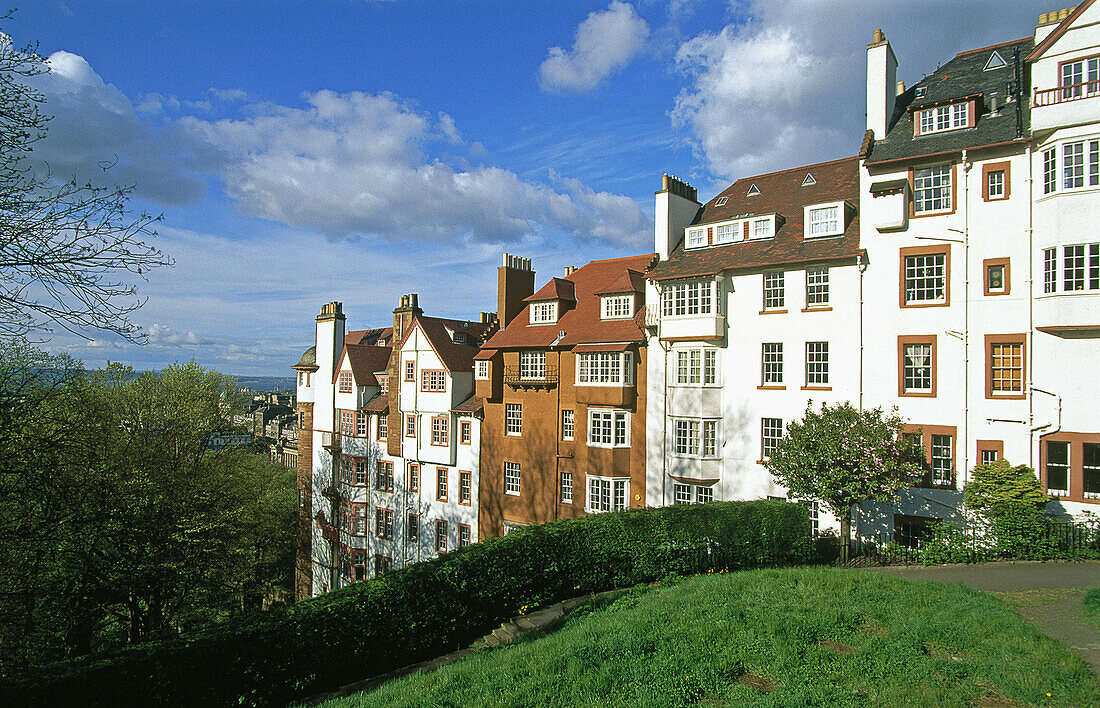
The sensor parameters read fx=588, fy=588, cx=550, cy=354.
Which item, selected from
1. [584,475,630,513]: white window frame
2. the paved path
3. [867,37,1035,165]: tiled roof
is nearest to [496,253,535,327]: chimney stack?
[584,475,630,513]: white window frame

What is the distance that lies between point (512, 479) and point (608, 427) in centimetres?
710

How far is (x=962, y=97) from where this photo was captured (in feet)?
76.5

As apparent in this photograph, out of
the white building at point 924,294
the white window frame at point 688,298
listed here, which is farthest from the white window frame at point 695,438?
the white window frame at point 688,298

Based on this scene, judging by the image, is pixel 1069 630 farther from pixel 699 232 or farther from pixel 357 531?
pixel 357 531

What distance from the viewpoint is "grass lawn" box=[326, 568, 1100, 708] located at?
840 cm

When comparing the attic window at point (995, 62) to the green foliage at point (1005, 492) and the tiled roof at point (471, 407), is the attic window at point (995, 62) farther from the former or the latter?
the tiled roof at point (471, 407)

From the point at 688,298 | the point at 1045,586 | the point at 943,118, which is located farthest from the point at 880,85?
the point at 1045,586

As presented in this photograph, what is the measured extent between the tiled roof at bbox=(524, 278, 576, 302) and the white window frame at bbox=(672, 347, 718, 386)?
8.62 metres

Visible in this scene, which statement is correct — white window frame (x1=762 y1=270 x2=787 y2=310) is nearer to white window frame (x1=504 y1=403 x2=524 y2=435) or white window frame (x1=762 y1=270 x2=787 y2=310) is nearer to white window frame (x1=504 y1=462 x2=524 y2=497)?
Result: white window frame (x1=504 y1=403 x2=524 y2=435)

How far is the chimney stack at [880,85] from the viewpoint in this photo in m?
25.5

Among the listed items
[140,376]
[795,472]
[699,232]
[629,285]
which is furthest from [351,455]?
[795,472]

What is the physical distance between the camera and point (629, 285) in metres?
31.9

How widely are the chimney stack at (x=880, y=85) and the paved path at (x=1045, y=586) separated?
17576 millimetres

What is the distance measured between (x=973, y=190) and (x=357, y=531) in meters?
40.6
